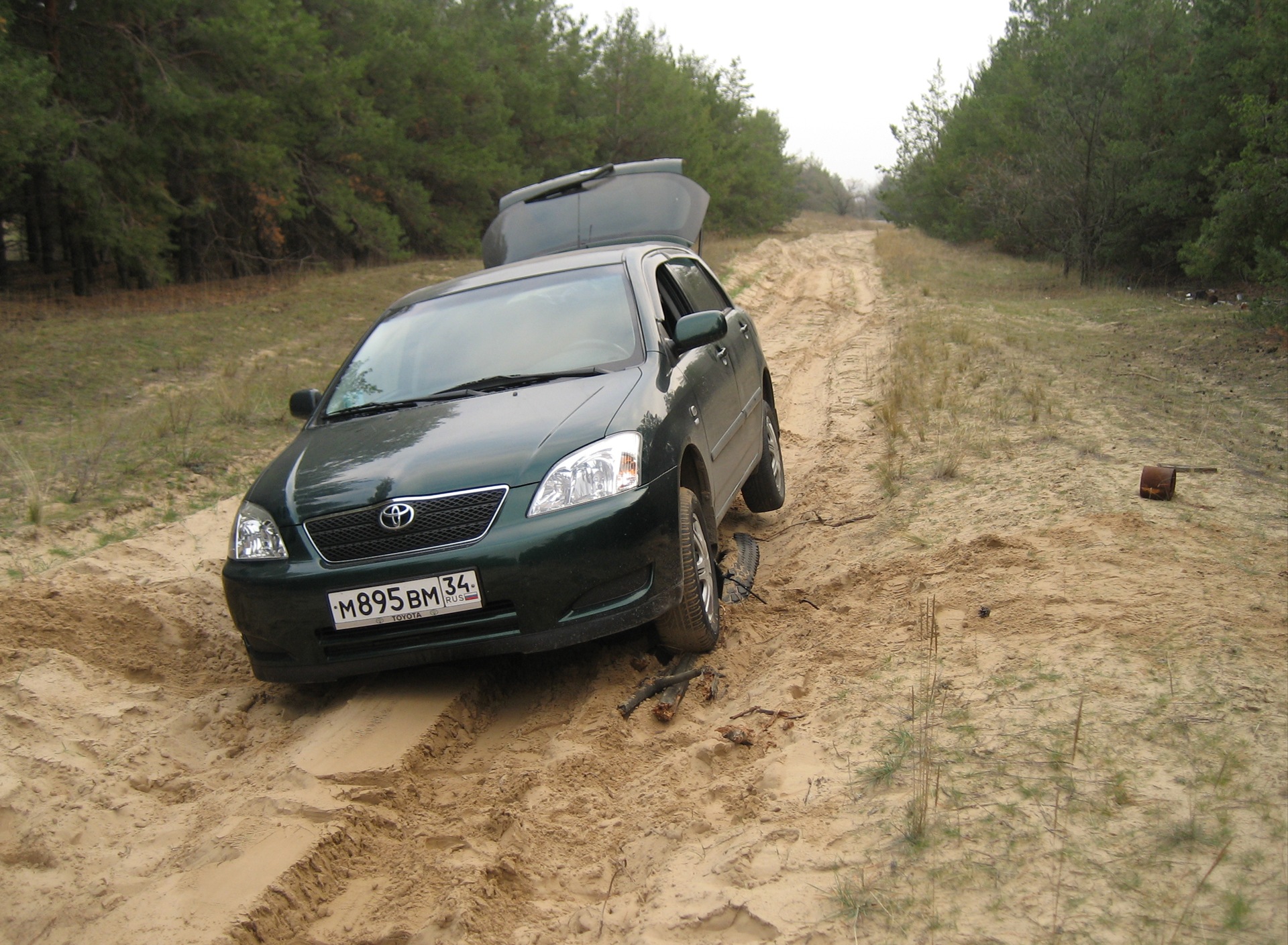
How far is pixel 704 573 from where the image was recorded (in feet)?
13.7

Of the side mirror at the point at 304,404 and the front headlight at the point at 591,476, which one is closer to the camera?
the front headlight at the point at 591,476

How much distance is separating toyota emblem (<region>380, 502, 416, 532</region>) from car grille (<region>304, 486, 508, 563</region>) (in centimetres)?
1

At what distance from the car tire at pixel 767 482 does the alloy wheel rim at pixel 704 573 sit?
5.86 feet

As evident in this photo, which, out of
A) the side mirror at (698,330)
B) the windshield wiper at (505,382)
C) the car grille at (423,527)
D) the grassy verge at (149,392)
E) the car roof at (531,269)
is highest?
the car roof at (531,269)

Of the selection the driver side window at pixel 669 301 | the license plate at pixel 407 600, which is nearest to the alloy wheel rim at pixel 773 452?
the driver side window at pixel 669 301

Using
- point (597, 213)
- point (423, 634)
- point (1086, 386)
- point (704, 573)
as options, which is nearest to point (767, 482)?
point (704, 573)

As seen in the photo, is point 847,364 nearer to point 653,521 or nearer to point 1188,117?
point 653,521

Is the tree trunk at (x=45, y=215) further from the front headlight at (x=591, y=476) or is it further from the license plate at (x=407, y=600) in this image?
the front headlight at (x=591, y=476)

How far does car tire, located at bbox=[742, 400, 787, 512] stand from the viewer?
241 inches

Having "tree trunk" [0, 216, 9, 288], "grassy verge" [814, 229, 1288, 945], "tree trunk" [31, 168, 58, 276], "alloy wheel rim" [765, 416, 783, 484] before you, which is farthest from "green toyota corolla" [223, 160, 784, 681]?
"tree trunk" [0, 216, 9, 288]

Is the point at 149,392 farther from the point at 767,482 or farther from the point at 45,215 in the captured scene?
the point at 45,215

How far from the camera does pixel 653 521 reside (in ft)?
12.3

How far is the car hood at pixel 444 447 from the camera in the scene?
3719 mm

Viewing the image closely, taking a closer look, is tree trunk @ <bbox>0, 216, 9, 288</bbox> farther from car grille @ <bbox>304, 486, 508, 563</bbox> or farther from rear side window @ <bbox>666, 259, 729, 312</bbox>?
car grille @ <bbox>304, 486, 508, 563</bbox>
